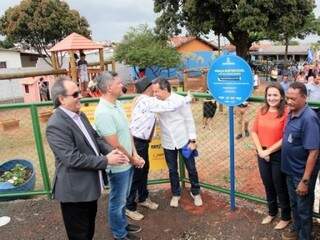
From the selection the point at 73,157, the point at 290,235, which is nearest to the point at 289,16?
the point at 290,235

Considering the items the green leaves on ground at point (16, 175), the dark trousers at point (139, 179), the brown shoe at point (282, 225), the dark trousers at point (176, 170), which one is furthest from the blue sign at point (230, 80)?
the green leaves on ground at point (16, 175)

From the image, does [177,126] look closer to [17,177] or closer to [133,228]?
[133,228]

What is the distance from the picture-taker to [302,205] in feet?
10.6

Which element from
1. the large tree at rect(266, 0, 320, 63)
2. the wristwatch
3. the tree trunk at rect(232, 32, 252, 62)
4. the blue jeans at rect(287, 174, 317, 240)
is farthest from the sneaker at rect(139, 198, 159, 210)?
the tree trunk at rect(232, 32, 252, 62)

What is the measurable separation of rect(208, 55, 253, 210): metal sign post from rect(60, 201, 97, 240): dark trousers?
169 cm

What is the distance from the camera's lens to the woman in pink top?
3.41 metres

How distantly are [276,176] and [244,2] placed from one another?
64.1ft

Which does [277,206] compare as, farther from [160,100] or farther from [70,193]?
[70,193]

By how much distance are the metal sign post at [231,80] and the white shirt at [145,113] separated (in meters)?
0.35

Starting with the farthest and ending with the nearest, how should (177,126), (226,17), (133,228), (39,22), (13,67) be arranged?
1. (13,67)
2. (39,22)
3. (226,17)
4. (177,126)
5. (133,228)

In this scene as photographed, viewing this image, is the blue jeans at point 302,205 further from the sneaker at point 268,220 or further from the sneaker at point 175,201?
the sneaker at point 175,201

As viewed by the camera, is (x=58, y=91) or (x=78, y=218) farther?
(x=78, y=218)

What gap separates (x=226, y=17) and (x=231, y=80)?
2089 cm

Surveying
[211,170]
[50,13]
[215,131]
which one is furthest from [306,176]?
[50,13]
